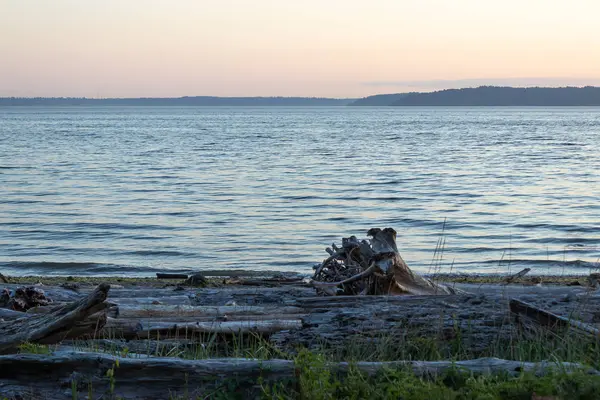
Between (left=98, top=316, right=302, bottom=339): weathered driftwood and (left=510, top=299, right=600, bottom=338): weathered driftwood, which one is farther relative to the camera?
(left=98, top=316, right=302, bottom=339): weathered driftwood

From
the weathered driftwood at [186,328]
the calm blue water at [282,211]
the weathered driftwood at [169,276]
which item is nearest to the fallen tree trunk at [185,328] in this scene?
the weathered driftwood at [186,328]

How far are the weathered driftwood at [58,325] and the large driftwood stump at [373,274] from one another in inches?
121

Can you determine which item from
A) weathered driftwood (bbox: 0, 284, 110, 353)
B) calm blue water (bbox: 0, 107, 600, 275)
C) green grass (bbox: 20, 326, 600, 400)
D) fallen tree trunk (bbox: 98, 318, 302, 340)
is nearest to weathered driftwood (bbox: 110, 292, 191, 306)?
fallen tree trunk (bbox: 98, 318, 302, 340)

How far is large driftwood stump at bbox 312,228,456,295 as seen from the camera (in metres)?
8.05

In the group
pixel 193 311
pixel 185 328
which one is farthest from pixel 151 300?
pixel 185 328

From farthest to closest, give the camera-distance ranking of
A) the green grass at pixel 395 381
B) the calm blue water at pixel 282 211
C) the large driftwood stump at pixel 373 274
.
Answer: the calm blue water at pixel 282 211, the large driftwood stump at pixel 373 274, the green grass at pixel 395 381

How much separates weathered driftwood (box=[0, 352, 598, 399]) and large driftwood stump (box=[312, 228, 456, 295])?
3436mm

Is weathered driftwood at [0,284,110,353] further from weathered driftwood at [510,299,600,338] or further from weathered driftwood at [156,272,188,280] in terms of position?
weathered driftwood at [156,272,188,280]

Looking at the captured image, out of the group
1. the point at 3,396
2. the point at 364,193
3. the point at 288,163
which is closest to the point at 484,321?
the point at 3,396

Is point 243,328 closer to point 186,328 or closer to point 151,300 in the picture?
point 186,328

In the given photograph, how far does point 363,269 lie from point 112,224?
54.2ft

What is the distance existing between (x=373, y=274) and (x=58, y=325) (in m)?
3.60

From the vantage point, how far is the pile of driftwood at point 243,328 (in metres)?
4.50

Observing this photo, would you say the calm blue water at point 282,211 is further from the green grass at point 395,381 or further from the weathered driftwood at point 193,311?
the green grass at point 395,381
